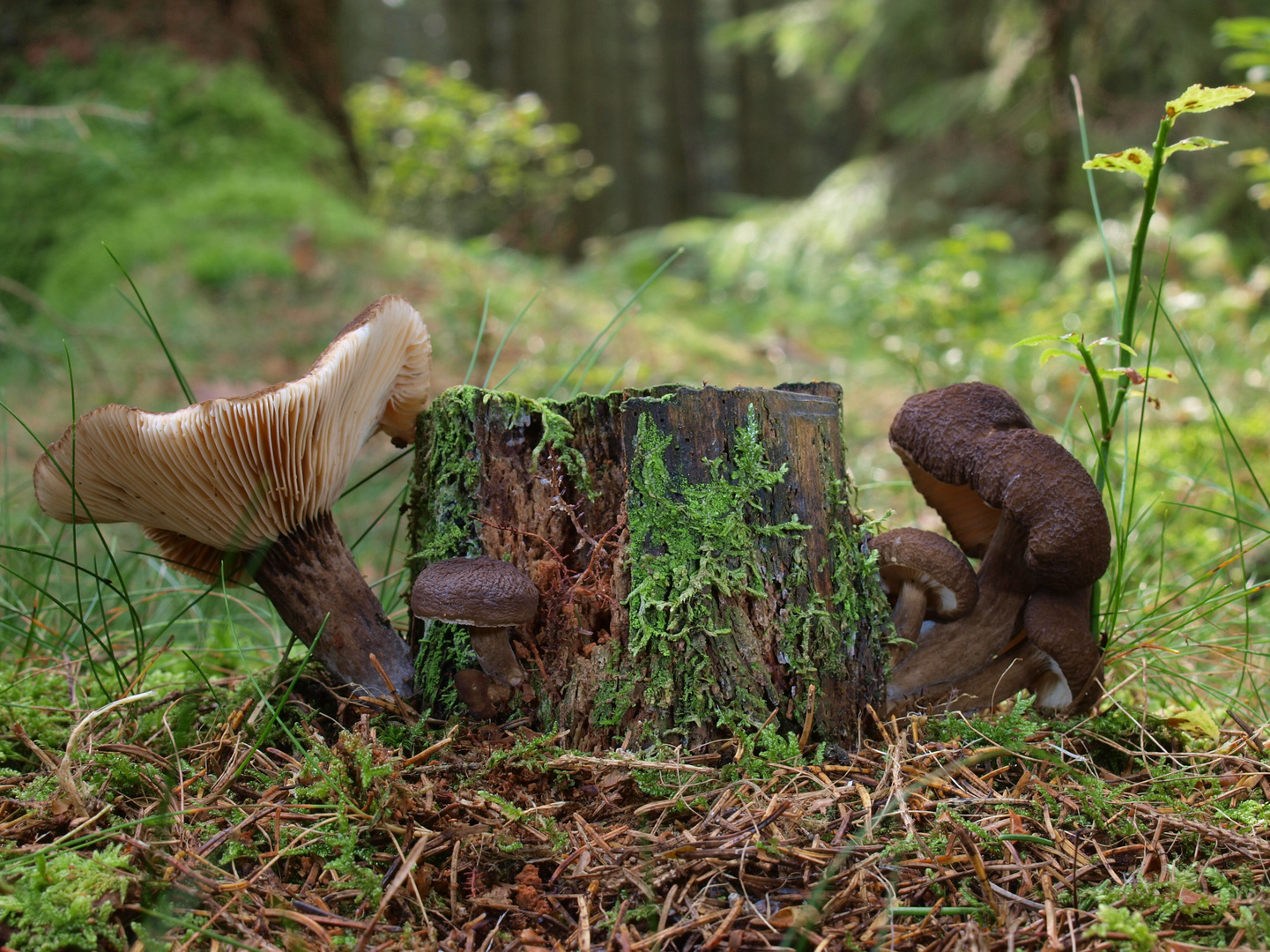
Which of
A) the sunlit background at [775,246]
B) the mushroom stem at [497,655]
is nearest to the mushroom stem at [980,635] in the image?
the sunlit background at [775,246]

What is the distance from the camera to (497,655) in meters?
2.00

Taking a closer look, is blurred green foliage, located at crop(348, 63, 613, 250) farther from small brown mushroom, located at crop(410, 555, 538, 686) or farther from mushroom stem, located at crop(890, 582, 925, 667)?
mushroom stem, located at crop(890, 582, 925, 667)

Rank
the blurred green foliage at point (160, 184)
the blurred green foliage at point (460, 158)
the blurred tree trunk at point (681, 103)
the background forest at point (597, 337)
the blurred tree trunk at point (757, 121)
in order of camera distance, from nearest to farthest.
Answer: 1. the background forest at point (597, 337)
2. the blurred green foliage at point (160, 184)
3. the blurred green foliage at point (460, 158)
4. the blurred tree trunk at point (681, 103)
5. the blurred tree trunk at point (757, 121)

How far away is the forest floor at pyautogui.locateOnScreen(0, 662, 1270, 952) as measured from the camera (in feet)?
4.72

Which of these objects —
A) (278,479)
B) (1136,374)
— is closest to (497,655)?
(278,479)

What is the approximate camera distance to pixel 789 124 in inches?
1101

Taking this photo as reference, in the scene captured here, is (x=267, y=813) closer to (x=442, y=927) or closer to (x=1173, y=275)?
(x=442, y=927)

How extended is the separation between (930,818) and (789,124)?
96.6 ft

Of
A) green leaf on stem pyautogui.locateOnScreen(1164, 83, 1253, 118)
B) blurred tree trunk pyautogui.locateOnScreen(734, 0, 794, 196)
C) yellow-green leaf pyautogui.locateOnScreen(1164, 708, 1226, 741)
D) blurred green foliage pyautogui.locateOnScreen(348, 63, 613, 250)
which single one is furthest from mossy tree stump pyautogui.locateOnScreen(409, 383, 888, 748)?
blurred tree trunk pyautogui.locateOnScreen(734, 0, 794, 196)

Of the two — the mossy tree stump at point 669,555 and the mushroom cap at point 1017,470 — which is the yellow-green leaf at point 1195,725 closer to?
the mushroom cap at point 1017,470

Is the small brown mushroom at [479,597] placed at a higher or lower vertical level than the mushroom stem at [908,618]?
higher

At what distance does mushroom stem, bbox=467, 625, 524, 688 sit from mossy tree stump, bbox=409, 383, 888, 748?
4 cm

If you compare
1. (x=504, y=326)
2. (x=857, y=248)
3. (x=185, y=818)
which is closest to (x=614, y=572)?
(x=185, y=818)

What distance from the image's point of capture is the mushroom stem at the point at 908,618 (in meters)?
2.21
